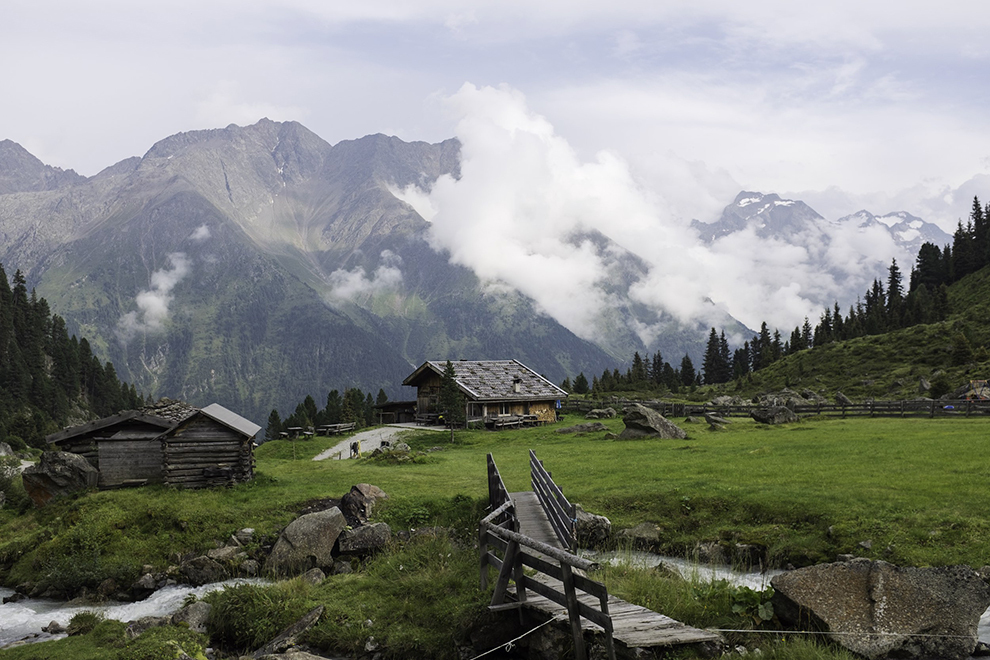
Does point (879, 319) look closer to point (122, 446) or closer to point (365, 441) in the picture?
point (365, 441)

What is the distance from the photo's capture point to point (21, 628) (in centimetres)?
2095

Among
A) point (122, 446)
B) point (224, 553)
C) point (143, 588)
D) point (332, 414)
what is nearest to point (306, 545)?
point (224, 553)

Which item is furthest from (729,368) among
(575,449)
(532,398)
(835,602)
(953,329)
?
(835,602)

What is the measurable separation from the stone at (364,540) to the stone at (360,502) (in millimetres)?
2098

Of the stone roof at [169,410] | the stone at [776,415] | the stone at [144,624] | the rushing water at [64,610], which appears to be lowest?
the rushing water at [64,610]

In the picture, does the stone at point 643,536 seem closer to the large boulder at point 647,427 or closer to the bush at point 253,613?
the bush at point 253,613

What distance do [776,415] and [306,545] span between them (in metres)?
42.9

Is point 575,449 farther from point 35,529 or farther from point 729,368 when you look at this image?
point 729,368

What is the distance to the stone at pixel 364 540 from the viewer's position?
82.1ft

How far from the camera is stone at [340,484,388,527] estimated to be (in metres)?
28.0

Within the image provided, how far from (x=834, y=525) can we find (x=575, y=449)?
24.5 meters

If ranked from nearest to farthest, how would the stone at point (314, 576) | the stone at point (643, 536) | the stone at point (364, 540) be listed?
the stone at point (314, 576)
the stone at point (643, 536)
the stone at point (364, 540)

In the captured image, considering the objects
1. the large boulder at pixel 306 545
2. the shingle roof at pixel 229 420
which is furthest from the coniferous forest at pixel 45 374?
the large boulder at pixel 306 545

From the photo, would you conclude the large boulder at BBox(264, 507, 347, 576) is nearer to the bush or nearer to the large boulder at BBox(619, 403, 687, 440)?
the bush
